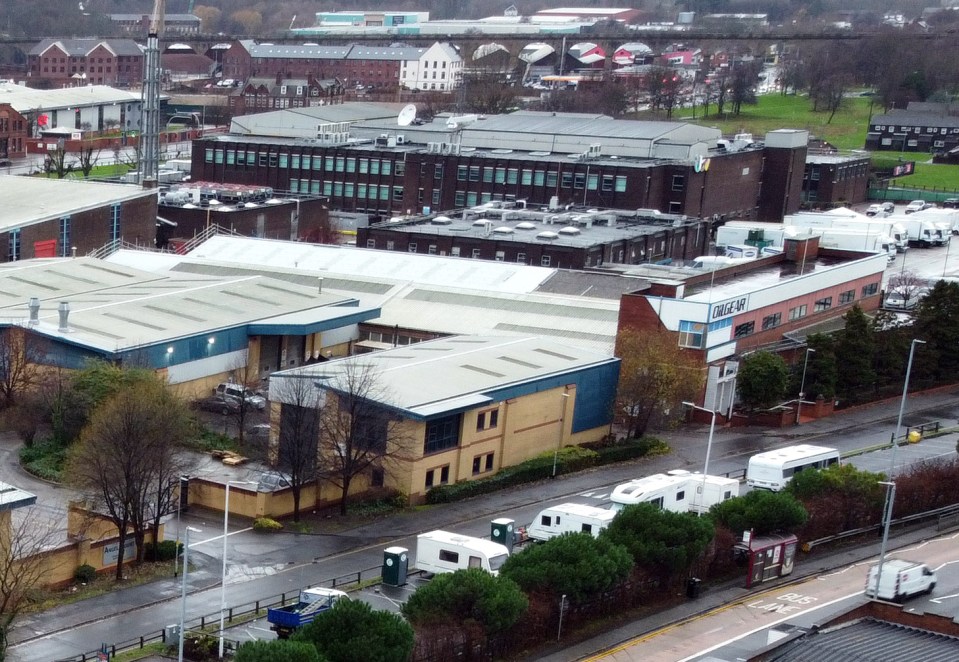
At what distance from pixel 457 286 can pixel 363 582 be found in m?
27.2

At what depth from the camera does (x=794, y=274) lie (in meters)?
60.3

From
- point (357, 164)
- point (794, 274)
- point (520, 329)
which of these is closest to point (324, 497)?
point (520, 329)

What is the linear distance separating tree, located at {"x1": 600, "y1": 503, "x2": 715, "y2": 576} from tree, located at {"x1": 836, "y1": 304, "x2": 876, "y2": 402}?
73.8 ft

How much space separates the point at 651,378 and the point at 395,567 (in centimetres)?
1694

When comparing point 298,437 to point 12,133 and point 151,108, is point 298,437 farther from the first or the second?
point 12,133

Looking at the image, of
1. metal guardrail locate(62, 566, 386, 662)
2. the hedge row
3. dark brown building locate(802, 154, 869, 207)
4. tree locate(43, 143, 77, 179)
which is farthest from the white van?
tree locate(43, 143, 77, 179)

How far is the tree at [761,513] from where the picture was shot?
36.1m

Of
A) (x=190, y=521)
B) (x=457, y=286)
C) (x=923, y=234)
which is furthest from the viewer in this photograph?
(x=923, y=234)

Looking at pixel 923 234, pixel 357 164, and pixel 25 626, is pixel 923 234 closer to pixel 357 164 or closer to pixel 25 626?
pixel 357 164

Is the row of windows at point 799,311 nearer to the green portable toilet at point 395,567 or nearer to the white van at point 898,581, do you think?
the white van at point 898,581

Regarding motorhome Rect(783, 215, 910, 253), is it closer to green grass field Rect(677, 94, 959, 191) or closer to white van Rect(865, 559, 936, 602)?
green grass field Rect(677, 94, 959, 191)

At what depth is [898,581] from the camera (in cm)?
3366

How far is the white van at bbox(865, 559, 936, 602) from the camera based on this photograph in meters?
33.6

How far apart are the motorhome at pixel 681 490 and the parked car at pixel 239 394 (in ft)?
42.4
